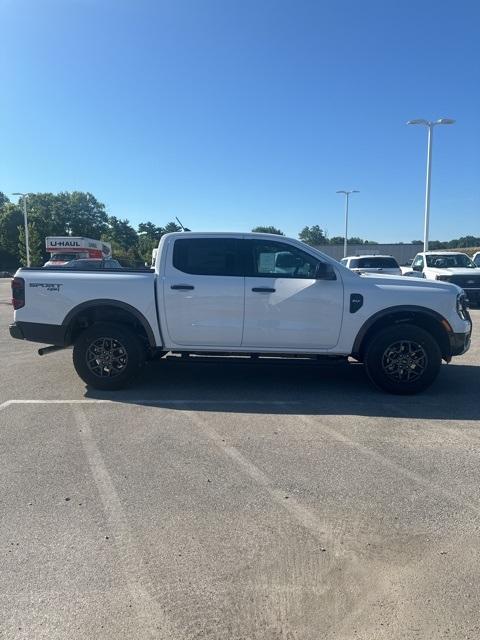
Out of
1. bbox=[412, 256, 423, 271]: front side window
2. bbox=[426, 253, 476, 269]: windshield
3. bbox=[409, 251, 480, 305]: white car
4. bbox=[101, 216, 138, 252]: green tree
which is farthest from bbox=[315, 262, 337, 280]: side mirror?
bbox=[101, 216, 138, 252]: green tree

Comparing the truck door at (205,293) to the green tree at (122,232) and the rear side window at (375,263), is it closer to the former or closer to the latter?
the rear side window at (375,263)

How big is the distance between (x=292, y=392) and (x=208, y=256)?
2038 millimetres

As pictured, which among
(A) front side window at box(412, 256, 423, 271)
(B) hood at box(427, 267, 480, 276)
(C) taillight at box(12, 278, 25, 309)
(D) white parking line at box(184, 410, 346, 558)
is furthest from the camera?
(A) front side window at box(412, 256, 423, 271)

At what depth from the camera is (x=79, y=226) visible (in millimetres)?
115438

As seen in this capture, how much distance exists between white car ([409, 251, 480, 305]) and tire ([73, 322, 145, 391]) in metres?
12.6

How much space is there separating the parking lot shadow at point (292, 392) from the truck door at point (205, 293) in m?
0.49

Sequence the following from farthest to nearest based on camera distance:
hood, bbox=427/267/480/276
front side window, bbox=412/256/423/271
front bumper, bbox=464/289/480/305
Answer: front side window, bbox=412/256/423/271 < hood, bbox=427/267/480/276 < front bumper, bbox=464/289/480/305

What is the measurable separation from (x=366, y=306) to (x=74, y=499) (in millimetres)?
3958

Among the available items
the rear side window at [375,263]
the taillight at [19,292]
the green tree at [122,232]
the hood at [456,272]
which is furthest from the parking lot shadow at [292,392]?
the green tree at [122,232]

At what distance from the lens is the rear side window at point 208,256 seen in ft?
20.8

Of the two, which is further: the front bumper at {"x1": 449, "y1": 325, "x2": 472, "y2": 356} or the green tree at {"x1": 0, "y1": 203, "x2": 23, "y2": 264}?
the green tree at {"x1": 0, "y1": 203, "x2": 23, "y2": 264}

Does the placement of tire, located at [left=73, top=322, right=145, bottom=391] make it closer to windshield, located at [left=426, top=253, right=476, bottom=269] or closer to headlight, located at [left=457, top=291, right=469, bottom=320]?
headlight, located at [left=457, top=291, right=469, bottom=320]

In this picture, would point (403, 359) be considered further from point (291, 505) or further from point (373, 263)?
point (373, 263)

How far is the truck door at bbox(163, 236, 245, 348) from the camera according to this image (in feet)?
20.4
